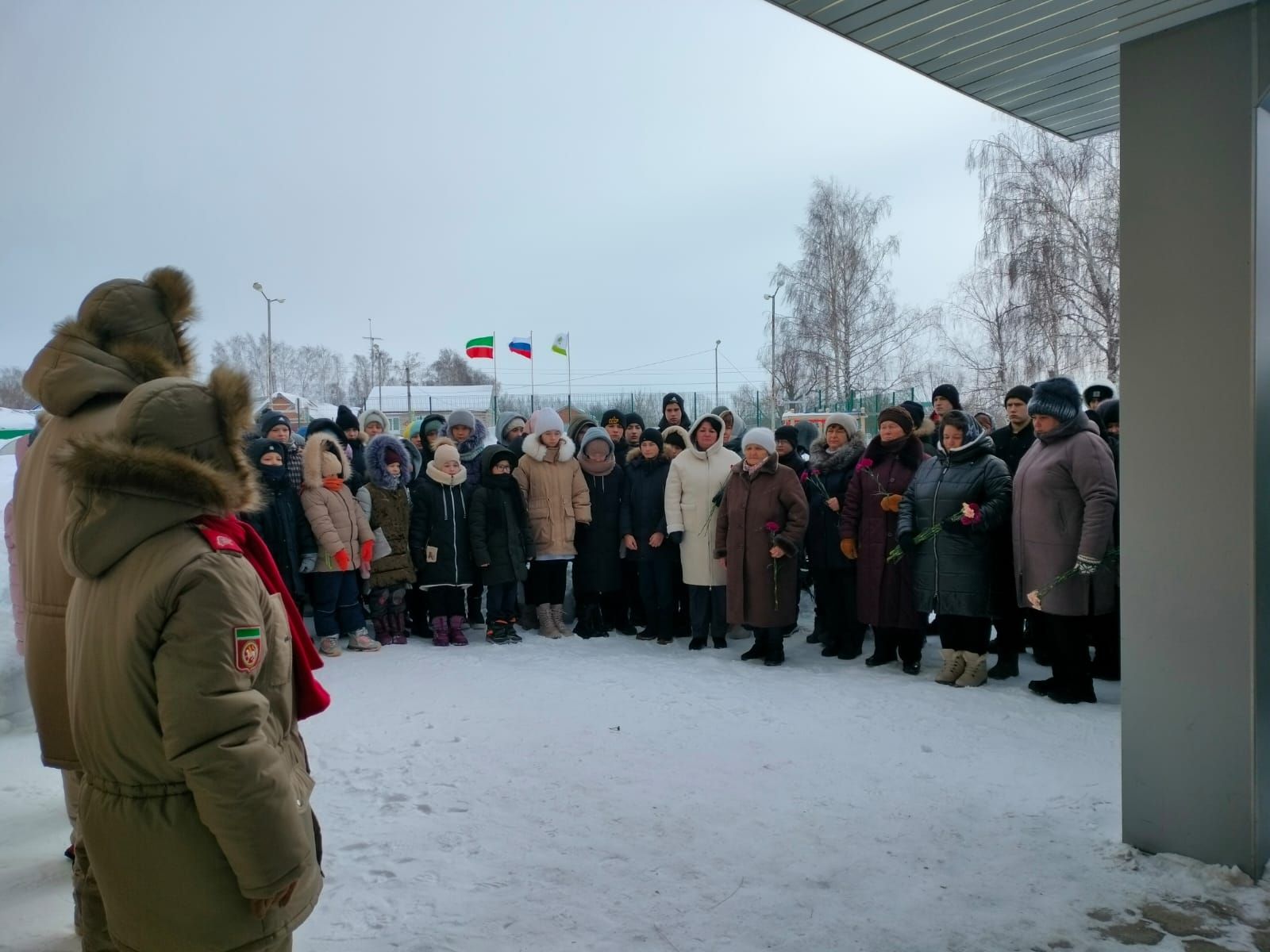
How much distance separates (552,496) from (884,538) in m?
2.88

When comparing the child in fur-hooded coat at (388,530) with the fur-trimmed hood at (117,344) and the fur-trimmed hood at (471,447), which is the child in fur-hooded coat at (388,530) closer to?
the fur-trimmed hood at (471,447)

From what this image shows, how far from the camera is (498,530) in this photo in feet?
24.9

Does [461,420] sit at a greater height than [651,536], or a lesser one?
greater

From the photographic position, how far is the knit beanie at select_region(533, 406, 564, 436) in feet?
26.0

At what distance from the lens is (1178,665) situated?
10.7 feet

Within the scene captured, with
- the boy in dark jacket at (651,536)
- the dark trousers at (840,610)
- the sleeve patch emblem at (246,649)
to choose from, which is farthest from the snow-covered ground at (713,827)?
the boy in dark jacket at (651,536)

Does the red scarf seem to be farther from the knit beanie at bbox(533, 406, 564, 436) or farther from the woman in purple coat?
the knit beanie at bbox(533, 406, 564, 436)

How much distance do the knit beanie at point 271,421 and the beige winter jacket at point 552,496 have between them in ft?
6.30

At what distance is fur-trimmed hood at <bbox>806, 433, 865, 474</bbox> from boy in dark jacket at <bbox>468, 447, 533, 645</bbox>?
2506mm

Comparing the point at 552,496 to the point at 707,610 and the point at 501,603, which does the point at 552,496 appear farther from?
the point at 707,610

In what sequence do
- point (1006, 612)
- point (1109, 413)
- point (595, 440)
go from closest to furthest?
point (1006, 612) → point (1109, 413) → point (595, 440)

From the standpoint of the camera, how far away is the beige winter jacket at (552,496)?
777 centimetres

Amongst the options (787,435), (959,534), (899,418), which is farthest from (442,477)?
(959,534)

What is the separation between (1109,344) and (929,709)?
1901 centimetres
